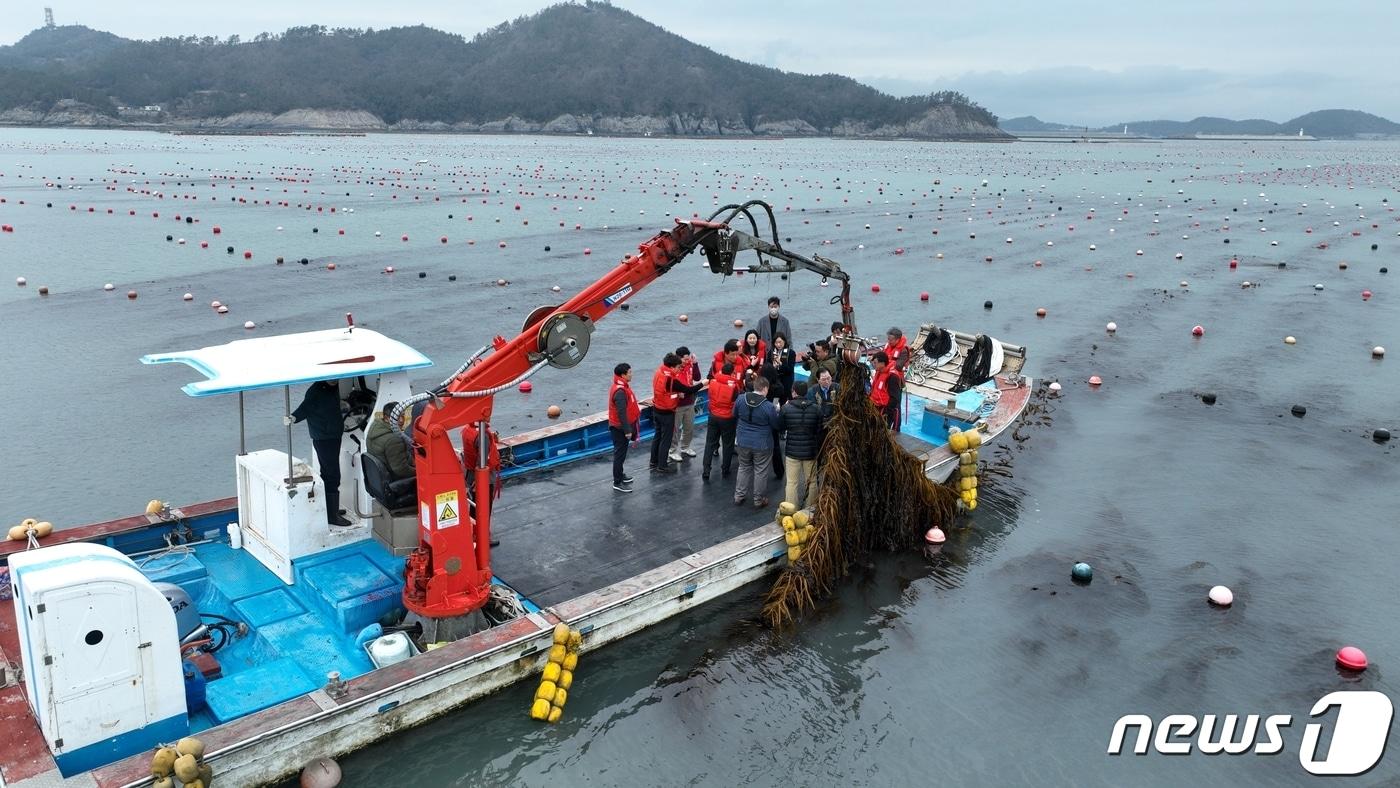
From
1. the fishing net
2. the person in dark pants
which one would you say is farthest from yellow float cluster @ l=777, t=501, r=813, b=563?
the person in dark pants

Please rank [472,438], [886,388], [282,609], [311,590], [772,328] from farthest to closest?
[772,328], [886,388], [311,590], [282,609], [472,438]

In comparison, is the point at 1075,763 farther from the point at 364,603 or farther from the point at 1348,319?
the point at 1348,319

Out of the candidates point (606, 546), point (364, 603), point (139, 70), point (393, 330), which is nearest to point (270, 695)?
point (364, 603)

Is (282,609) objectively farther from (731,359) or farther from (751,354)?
(751,354)

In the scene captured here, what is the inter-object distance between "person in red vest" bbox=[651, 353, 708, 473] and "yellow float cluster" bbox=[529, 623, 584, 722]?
3.84m

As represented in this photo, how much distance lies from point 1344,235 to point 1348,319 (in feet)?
72.4

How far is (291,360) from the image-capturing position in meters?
8.62

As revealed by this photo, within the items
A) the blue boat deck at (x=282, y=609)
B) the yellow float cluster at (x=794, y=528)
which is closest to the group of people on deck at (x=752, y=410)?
the yellow float cluster at (x=794, y=528)

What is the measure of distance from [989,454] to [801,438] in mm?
6357

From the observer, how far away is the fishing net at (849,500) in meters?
10.5

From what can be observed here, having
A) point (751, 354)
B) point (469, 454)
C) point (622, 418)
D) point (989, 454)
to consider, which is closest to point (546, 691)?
point (469, 454)

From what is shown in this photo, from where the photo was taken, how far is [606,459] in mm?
12773

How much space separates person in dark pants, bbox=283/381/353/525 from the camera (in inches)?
357

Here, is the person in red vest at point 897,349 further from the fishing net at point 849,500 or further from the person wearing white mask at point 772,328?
the fishing net at point 849,500
